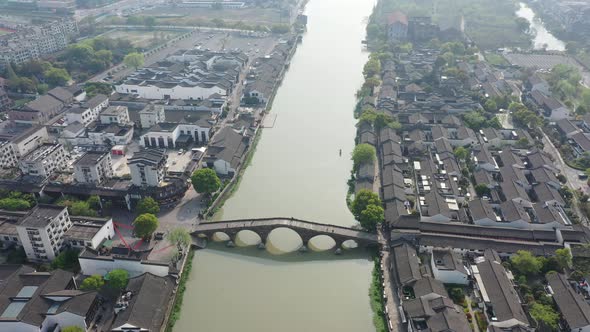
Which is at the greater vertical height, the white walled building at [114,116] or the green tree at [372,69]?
the white walled building at [114,116]

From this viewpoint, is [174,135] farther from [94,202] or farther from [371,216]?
[371,216]

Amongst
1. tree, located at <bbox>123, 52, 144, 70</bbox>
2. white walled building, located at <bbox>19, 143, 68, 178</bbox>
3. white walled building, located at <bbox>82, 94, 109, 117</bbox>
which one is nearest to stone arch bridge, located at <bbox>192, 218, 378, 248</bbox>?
white walled building, located at <bbox>19, 143, 68, 178</bbox>

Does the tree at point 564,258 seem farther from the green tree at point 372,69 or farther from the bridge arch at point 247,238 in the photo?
the green tree at point 372,69

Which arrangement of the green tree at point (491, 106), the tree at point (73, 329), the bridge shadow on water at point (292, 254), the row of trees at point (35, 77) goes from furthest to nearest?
the row of trees at point (35, 77) → the green tree at point (491, 106) → the bridge shadow on water at point (292, 254) → the tree at point (73, 329)

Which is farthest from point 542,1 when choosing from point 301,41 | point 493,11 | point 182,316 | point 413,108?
point 182,316

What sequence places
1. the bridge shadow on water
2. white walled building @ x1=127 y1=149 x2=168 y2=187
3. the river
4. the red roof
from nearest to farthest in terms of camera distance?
the river → the bridge shadow on water → white walled building @ x1=127 y1=149 x2=168 y2=187 → the red roof

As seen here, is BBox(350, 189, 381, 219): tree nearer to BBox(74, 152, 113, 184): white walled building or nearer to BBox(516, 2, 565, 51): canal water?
BBox(74, 152, 113, 184): white walled building

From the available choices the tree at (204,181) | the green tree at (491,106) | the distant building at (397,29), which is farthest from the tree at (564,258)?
the distant building at (397,29)
